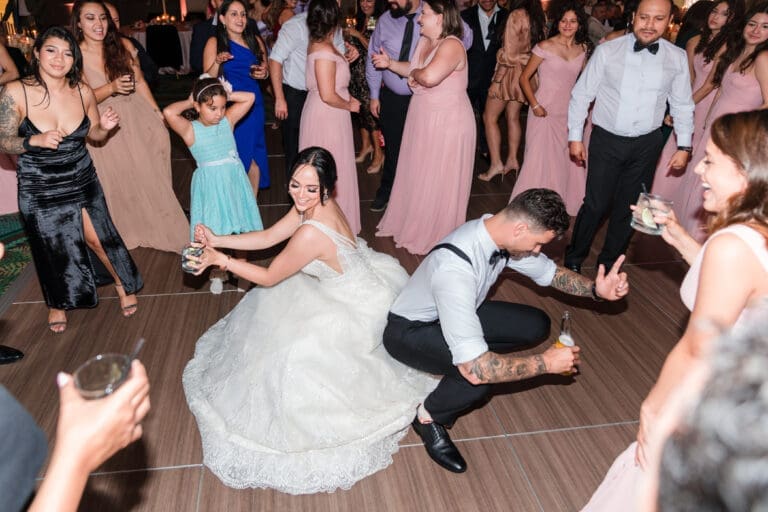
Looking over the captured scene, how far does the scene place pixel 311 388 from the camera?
7.96 ft

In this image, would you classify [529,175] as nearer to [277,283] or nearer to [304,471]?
[277,283]

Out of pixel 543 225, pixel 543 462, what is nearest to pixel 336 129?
pixel 543 225

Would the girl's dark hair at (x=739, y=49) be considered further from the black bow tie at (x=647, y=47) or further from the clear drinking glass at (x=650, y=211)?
the clear drinking glass at (x=650, y=211)

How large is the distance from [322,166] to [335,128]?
159 centimetres

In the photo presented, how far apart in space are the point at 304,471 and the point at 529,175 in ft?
9.87

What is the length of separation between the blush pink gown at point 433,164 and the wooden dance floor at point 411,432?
0.87ft

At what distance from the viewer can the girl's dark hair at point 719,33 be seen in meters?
4.05

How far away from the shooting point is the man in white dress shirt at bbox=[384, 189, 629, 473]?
2.16 m

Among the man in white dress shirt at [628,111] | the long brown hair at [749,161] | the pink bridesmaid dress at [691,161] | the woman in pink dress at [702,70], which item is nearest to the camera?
the long brown hair at [749,161]

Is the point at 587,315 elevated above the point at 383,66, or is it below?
below

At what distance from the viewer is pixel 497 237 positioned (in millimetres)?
2260

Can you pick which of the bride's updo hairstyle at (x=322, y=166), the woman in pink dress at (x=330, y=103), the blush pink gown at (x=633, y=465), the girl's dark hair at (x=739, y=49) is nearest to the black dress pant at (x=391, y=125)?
the woman in pink dress at (x=330, y=103)

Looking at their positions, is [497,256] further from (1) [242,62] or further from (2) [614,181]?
(1) [242,62]

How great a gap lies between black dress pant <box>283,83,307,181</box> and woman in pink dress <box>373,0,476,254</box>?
688mm
